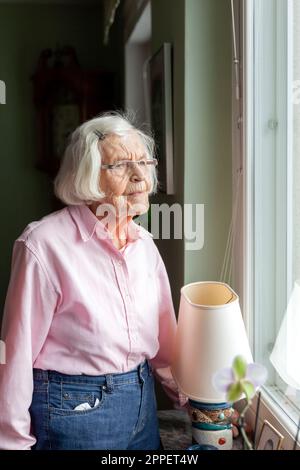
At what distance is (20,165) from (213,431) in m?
2.57

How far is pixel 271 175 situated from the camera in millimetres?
1458

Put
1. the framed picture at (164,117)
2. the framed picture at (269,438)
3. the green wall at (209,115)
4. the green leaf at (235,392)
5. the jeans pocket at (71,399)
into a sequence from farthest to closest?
the framed picture at (164,117), the green wall at (209,115), the jeans pocket at (71,399), the framed picture at (269,438), the green leaf at (235,392)

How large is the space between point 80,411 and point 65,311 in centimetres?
22

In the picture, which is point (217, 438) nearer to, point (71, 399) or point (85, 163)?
point (71, 399)

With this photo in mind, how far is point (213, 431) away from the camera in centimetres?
133

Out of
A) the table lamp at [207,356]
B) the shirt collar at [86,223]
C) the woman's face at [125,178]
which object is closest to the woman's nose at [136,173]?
the woman's face at [125,178]

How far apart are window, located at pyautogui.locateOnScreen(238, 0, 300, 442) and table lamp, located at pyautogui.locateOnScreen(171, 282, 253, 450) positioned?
139 millimetres

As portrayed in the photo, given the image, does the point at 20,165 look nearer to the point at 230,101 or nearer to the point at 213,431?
the point at 230,101

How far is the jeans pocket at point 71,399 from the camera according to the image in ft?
4.25

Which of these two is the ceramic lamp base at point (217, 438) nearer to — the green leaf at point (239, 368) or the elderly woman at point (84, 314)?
the elderly woman at point (84, 314)

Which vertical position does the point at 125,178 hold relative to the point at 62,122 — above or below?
below

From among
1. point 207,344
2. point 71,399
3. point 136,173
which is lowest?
point 71,399

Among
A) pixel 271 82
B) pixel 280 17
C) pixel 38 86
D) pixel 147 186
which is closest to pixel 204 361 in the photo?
pixel 147 186

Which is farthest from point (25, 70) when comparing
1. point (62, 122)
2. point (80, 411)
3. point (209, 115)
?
point (80, 411)
